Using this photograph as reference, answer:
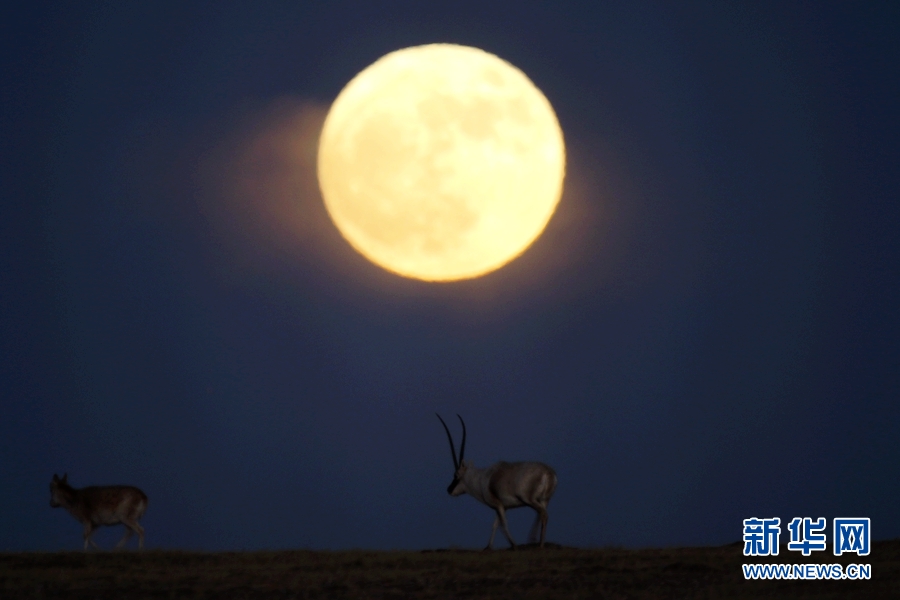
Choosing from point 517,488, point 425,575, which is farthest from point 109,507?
point 425,575

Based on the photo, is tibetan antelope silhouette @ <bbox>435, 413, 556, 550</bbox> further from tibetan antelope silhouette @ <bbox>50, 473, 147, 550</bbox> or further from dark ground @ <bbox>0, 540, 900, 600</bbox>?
tibetan antelope silhouette @ <bbox>50, 473, 147, 550</bbox>

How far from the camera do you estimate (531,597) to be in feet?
48.6

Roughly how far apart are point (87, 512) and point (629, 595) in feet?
48.2

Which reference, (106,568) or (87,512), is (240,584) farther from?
(87,512)

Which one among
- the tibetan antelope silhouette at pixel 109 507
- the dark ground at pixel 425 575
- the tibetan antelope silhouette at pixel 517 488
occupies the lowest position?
the dark ground at pixel 425 575

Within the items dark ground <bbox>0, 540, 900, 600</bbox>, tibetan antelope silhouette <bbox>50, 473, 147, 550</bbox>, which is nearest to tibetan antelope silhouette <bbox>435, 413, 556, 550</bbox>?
dark ground <bbox>0, 540, 900, 600</bbox>

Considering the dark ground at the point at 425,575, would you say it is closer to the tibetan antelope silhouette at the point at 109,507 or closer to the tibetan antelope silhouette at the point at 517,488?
the tibetan antelope silhouette at the point at 517,488

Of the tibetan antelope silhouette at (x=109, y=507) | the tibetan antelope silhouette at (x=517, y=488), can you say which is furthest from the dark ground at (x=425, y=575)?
the tibetan antelope silhouette at (x=109, y=507)

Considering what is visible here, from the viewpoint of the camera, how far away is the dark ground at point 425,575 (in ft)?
50.5

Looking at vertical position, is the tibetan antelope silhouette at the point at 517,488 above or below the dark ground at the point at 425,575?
above

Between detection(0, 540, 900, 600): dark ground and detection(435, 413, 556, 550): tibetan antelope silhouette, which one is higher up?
detection(435, 413, 556, 550): tibetan antelope silhouette

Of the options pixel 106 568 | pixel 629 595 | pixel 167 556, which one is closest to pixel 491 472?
pixel 167 556

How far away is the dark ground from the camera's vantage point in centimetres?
1538

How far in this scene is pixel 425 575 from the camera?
17.5 metres
